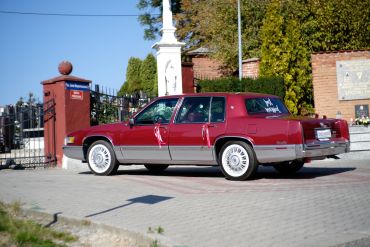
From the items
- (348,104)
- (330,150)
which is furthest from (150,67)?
(330,150)

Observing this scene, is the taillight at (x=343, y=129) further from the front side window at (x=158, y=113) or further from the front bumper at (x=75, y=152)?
the front bumper at (x=75, y=152)

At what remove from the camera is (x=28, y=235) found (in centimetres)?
547

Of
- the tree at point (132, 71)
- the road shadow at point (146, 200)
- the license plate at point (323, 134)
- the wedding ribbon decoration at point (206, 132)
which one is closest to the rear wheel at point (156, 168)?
the wedding ribbon decoration at point (206, 132)

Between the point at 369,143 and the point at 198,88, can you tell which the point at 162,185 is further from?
the point at 198,88

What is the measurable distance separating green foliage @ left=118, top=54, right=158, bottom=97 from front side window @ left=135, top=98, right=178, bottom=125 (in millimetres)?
37466

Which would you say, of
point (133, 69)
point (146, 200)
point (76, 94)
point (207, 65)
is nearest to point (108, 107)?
point (76, 94)

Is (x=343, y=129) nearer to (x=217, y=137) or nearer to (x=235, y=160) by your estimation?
(x=235, y=160)

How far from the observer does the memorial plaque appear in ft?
58.7

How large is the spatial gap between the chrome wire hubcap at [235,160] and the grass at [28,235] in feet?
13.1

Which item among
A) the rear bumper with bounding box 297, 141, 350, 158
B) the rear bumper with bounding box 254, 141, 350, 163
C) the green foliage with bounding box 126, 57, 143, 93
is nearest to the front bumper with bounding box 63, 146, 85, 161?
the rear bumper with bounding box 254, 141, 350, 163

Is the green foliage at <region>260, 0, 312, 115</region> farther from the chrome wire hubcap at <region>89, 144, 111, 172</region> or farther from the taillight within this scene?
the chrome wire hubcap at <region>89, 144, 111, 172</region>

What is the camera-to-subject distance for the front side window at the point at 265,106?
9.52 metres

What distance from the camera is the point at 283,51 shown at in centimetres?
2109

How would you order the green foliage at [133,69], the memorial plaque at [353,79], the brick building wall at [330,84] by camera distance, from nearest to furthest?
the memorial plaque at [353,79]
the brick building wall at [330,84]
the green foliage at [133,69]
